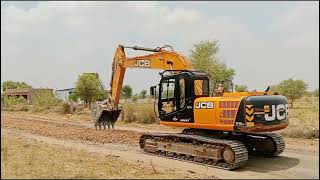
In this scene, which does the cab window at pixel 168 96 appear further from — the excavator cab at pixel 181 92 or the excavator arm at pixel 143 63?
the excavator arm at pixel 143 63

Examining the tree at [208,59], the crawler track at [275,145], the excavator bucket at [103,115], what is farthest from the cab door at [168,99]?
the tree at [208,59]

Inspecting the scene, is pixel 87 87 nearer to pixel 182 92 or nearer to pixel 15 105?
pixel 15 105

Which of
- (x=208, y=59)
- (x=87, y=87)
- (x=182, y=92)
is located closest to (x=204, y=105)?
(x=182, y=92)

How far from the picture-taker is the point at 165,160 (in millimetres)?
13023

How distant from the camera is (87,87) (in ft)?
144

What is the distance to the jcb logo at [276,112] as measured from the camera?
11328 millimetres

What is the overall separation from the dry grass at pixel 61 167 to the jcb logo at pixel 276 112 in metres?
2.98

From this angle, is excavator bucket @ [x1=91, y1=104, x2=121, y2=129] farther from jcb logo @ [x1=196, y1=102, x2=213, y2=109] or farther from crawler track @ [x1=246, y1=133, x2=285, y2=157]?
crawler track @ [x1=246, y1=133, x2=285, y2=157]

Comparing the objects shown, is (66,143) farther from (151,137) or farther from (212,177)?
(212,177)

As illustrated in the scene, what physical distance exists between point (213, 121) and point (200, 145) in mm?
854

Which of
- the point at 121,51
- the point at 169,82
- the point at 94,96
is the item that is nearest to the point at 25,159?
the point at 169,82

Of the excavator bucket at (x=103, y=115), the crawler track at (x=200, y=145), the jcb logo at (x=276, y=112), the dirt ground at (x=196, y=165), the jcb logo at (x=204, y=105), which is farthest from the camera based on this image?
the excavator bucket at (x=103, y=115)

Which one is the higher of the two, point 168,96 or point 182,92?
point 182,92

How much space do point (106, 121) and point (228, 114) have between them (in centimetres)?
1014
